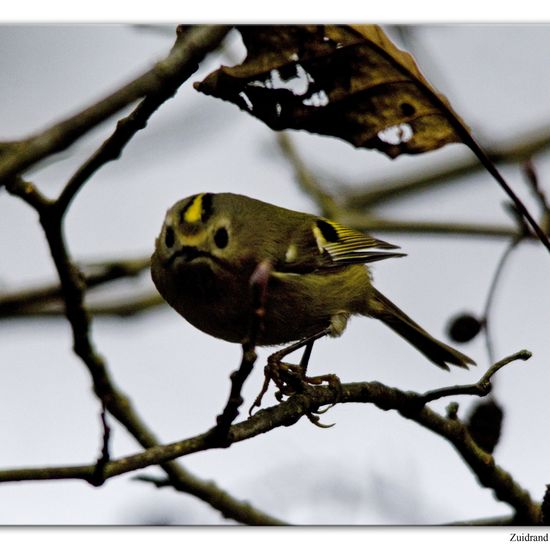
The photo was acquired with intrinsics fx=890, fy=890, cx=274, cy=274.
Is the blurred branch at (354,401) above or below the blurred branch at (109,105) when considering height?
below

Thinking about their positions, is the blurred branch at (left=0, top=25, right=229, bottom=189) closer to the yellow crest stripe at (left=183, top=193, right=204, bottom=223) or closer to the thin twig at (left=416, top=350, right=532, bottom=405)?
the yellow crest stripe at (left=183, top=193, right=204, bottom=223)

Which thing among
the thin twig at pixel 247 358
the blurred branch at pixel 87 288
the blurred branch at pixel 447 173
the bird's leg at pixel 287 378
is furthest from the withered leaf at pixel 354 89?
the blurred branch at pixel 447 173

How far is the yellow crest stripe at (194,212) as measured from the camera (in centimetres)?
130

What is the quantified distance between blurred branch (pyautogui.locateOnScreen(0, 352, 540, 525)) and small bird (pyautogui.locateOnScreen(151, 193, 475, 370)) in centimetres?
12

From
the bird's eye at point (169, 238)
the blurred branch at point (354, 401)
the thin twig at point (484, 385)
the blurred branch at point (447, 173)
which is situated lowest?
the blurred branch at point (354, 401)

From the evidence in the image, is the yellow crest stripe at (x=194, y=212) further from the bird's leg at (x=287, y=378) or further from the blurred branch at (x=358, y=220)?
the blurred branch at (x=358, y=220)

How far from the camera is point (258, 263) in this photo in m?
1.36

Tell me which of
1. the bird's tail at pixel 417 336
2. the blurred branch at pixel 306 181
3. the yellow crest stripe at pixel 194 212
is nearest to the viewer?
the yellow crest stripe at pixel 194 212

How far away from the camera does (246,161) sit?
178 centimetres

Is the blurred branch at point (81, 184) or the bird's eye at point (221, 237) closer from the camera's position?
the blurred branch at point (81, 184)

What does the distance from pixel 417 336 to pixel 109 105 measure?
1.05 meters

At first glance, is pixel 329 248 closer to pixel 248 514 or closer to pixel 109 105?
pixel 248 514
